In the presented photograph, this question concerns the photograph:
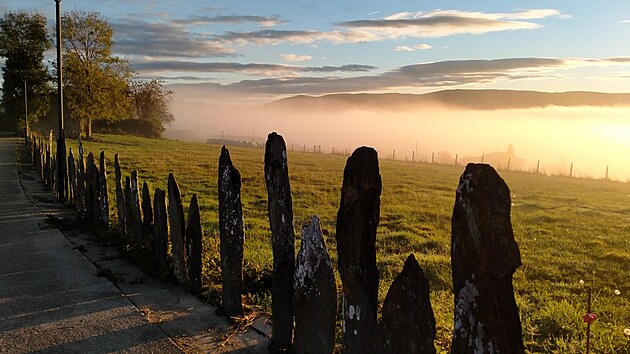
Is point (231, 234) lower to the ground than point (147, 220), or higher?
higher

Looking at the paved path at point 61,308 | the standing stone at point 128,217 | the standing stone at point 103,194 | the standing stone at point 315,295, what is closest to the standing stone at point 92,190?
the standing stone at point 103,194

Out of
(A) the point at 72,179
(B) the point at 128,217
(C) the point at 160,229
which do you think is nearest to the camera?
(C) the point at 160,229

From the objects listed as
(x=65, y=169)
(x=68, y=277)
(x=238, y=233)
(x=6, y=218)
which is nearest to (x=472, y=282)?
(x=238, y=233)

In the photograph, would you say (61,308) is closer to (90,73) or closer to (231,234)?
(231,234)

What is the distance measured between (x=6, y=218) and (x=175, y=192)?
6147 millimetres

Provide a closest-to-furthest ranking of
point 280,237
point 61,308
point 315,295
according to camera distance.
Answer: point 315,295, point 280,237, point 61,308

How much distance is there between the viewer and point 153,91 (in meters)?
64.8

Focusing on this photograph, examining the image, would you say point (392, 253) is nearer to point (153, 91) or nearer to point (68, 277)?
point (68, 277)

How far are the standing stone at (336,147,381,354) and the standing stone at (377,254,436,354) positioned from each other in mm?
270

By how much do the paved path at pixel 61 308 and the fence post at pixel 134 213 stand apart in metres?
0.74

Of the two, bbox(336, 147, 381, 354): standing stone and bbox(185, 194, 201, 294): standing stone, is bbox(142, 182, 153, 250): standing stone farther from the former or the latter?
bbox(336, 147, 381, 354): standing stone

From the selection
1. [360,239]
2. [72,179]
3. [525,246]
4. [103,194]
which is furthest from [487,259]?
[72,179]

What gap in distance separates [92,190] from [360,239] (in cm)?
756

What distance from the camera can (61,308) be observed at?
5.20 meters
